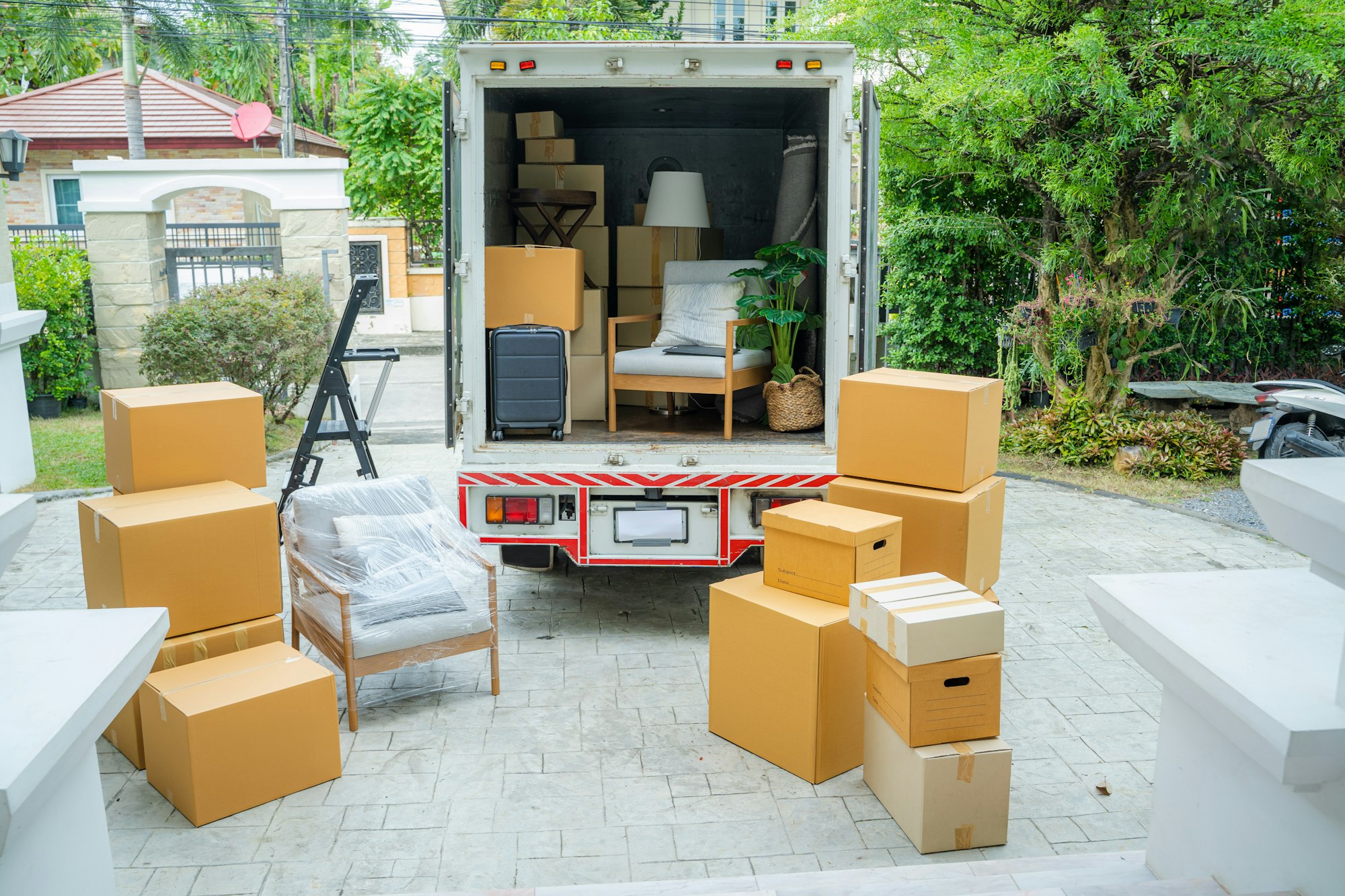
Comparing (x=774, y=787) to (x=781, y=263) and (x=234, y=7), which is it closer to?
(x=781, y=263)

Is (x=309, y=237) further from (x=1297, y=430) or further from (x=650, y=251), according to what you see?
A: (x=1297, y=430)

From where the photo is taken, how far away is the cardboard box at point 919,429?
12.9 ft

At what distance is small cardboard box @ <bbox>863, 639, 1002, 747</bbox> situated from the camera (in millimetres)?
3023

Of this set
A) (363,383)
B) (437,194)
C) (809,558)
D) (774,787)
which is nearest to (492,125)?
(809,558)

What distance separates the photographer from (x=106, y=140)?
1612cm

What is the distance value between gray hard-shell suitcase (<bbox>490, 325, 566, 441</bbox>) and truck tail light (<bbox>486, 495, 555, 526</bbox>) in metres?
0.42

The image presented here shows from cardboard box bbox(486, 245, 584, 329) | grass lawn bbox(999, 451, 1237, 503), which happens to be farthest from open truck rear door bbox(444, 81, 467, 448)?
grass lawn bbox(999, 451, 1237, 503)

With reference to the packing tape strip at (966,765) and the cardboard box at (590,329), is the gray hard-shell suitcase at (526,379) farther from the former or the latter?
the packing tape strip at (966,765)

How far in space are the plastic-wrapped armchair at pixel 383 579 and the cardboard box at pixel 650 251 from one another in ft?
8.21

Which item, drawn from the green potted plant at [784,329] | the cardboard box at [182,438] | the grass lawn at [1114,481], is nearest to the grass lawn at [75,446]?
the cardboard box at [182,438]

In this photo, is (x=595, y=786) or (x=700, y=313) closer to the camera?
(x=595, y=786)

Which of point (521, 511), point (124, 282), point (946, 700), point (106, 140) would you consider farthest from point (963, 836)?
point (106, 140)

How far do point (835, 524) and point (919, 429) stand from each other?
2.19 ft

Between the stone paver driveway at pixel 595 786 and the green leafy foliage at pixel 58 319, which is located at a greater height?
the green leafy foliage at pixel 58 319
